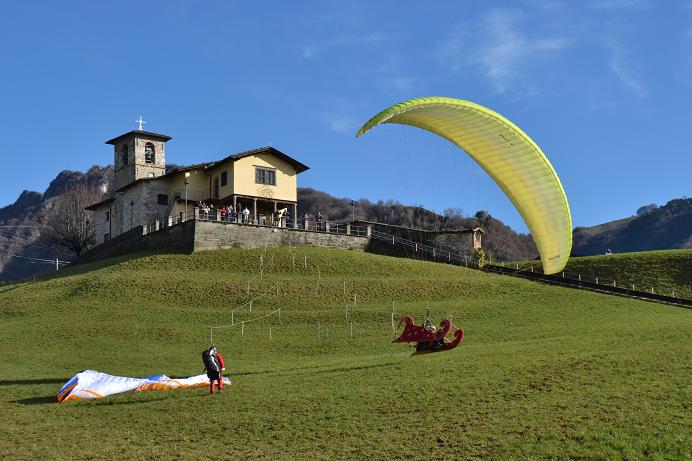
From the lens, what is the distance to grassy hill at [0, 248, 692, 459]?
18.2m

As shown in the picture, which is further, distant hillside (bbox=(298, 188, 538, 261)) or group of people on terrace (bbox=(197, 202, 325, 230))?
distant hillside (bbox=(298, 188, 538, 261))

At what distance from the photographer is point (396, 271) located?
5331cm

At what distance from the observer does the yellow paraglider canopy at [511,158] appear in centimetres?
2430

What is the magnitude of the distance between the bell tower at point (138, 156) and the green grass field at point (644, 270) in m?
35.7

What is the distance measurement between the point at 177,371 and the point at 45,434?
10.2m

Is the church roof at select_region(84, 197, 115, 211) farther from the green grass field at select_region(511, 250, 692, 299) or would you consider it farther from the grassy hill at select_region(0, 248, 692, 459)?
the green grass field at select_region(511, 250, 692, 299)

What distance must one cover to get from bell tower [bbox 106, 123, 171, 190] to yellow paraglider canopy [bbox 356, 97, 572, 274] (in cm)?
5196

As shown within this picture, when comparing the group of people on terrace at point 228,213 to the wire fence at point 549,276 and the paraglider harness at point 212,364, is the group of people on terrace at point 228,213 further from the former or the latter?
the paraglider harness at point 212,364

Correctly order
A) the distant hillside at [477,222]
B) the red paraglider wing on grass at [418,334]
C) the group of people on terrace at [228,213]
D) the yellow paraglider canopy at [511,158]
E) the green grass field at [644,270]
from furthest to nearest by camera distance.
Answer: the distant hillside at [477,222], the group of people on terrace at [228,213], the green grass field at [644,270], the red paraglider wing on grass at [418,334], the yellow paraglider canopy at [511,158]

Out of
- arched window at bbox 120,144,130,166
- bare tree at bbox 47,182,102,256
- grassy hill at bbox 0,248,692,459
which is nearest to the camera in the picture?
grassy hill at bbox 0,248,692,459

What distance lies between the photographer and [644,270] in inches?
2195

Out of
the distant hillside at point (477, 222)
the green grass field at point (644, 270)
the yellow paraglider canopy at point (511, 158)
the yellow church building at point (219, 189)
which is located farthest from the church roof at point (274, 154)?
the distant hillside at point (477, 222)

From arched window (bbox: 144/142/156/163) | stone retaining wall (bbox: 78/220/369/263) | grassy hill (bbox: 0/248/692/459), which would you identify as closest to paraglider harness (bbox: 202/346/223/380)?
grassy hill (bbox: 0/248/692/459)

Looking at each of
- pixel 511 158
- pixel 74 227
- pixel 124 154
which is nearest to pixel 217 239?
pixel 124 154
